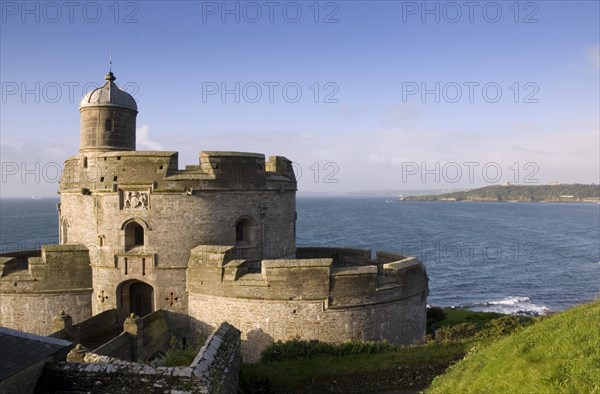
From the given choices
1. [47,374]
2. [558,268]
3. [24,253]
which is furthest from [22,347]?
[558,268]

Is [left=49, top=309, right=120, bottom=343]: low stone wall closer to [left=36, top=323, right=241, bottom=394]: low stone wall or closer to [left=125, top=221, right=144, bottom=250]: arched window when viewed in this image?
[left=125, top=221, right=144, bottom=250]: arched window

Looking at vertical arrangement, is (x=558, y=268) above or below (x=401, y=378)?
below

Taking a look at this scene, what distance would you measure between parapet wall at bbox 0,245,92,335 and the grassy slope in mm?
14203

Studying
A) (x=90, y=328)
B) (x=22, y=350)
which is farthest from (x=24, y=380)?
(x=90, y=328)

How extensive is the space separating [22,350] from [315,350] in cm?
833

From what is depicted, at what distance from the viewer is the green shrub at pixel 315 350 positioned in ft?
45.8

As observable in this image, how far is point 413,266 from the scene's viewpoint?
678 inches

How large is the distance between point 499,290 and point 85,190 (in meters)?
40.6

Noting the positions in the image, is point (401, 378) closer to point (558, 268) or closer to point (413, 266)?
point (413, 266)

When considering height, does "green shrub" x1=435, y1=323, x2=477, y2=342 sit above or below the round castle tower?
below

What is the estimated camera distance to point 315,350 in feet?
46.6

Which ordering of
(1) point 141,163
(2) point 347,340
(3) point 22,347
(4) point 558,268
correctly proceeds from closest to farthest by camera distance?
(3) point 22,347, (2) point 347,340, (1) point 141,163, (4) point 558,268

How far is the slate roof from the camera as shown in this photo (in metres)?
7.77

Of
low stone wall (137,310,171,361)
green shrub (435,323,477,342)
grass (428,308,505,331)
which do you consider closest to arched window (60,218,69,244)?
low stone wall (137,310,171,361)
